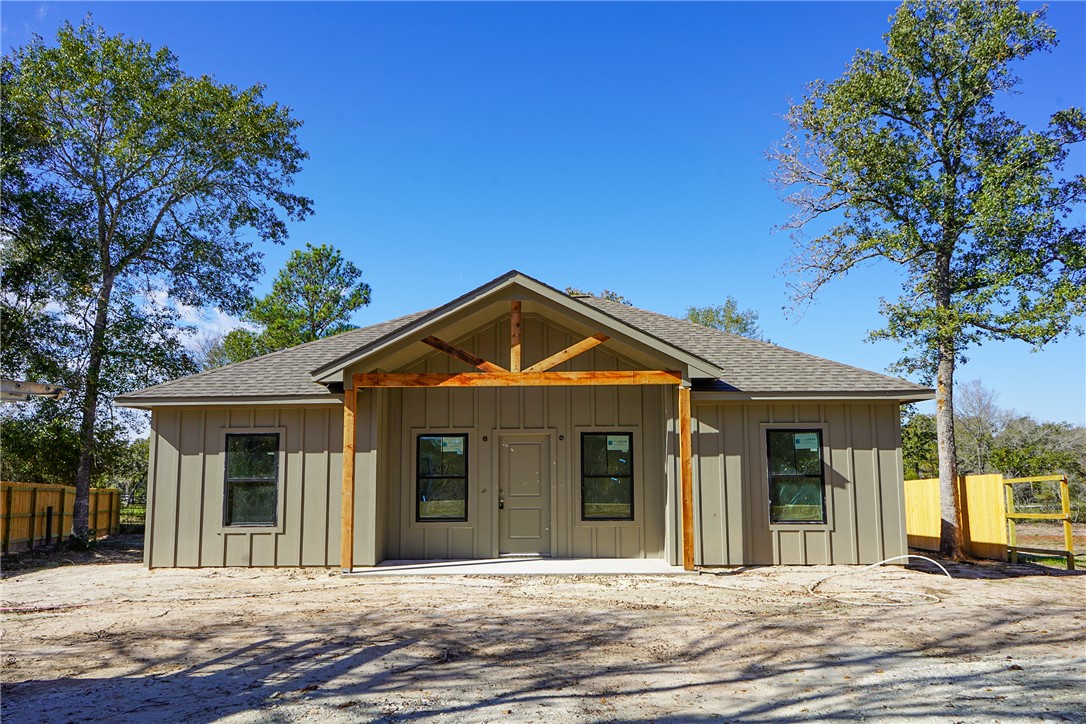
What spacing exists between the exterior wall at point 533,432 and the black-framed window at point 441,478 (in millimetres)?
110

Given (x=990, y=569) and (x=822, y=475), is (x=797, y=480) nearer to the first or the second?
(x=822, y=475)

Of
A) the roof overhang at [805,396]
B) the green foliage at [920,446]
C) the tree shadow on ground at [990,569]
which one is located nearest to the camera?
the tree shadow on ground at [990,569]

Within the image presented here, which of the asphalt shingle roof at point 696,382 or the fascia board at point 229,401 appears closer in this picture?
the asphalt shingle roof at point 696,382

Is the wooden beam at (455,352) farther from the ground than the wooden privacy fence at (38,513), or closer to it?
farther from the ground

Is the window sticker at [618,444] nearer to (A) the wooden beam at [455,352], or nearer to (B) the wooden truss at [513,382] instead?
(B) the wooden truss at [513,382]

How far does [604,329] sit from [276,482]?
18.0ft

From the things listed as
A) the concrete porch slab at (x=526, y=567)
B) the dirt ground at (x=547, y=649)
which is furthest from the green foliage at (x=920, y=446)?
the concrete porch slab at (x=526, y=567)

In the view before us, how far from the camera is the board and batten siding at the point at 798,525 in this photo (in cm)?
1111

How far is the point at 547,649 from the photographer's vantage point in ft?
20.5

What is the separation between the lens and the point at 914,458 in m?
25.7

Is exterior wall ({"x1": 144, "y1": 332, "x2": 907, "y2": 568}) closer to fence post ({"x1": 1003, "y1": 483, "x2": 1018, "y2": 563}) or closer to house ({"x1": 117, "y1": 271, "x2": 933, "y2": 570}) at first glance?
house ({"x1": 117, "y1": 271, "x2": 933, "y2": 570})

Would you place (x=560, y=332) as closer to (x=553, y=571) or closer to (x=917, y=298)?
(x=553, y=571)

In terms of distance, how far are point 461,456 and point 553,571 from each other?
101 inches

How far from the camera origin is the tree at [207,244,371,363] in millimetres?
30000
